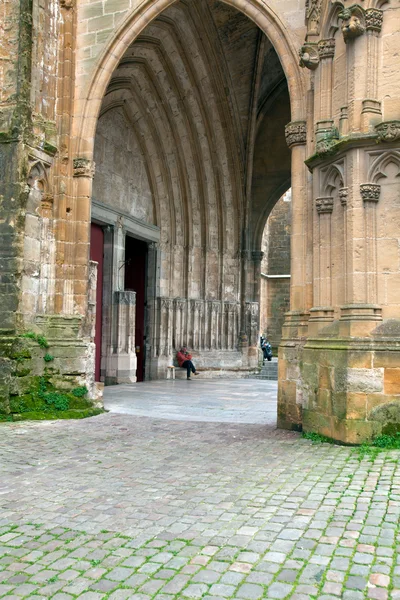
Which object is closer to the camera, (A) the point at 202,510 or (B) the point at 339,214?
(A) the point at 202,510

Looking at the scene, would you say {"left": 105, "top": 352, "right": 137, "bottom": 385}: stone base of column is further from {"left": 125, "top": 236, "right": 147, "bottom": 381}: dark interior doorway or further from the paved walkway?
{"left": 125, "top": 236, "right": 147, "bottom": 381}: dark interior doorway

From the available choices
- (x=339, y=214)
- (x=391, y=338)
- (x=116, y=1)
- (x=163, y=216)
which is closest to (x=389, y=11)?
(x=339, y=214)

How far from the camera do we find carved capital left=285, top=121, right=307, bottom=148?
8070mm

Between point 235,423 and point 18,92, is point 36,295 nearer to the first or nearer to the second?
point 18,92

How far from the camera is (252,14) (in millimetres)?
8891

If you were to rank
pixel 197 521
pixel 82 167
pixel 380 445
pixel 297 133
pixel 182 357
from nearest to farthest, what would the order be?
pixel 197 521
pixel 380 445
pixel 297 133
pixel 82 167
pixel 182 357

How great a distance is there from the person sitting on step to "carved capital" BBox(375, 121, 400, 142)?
35.7 ft

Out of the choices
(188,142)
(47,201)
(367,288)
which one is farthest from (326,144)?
(188,142)

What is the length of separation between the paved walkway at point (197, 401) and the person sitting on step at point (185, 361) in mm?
997

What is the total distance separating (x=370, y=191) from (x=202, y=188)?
11.9m

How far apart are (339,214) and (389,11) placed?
7.83 ft

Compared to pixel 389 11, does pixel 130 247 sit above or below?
below

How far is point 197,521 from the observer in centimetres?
388

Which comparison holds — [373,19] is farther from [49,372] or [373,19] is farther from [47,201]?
[49,372]
